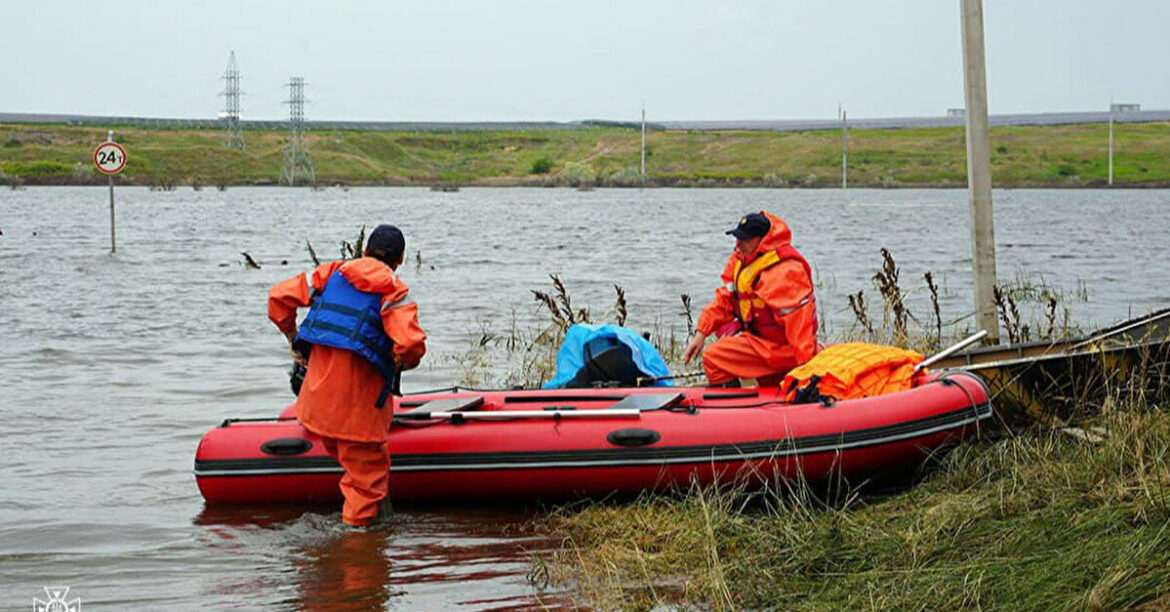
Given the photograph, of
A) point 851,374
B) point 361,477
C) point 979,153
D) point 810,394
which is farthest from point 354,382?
point 979,153

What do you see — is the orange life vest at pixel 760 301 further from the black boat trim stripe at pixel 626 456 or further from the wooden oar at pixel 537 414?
the wooden oar at pixel 537 414

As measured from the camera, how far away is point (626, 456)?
7336mm

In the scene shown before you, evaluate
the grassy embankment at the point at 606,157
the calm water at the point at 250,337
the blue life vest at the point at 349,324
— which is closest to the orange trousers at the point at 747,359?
the calm water at the point at 250,337

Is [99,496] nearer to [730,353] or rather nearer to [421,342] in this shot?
[421,342]

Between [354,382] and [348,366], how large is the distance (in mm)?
91

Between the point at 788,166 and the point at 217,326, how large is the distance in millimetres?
89016

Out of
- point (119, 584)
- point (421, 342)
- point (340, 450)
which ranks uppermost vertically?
point (421, 342)

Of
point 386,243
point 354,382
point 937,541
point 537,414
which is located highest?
point 386,243

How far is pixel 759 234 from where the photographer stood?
27.2 feet

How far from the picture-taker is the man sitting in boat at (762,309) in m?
8.22

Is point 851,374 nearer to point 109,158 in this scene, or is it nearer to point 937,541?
point 937,541

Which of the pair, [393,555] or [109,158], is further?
[109,158]

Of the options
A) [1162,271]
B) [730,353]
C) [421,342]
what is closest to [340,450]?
[421,342]

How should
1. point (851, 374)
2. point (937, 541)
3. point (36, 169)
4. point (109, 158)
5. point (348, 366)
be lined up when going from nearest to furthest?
1. point (937, 541)
2. point (348, 366)
3. point (851, 374)
4. point (109, 158)
5. point (36, 169)
